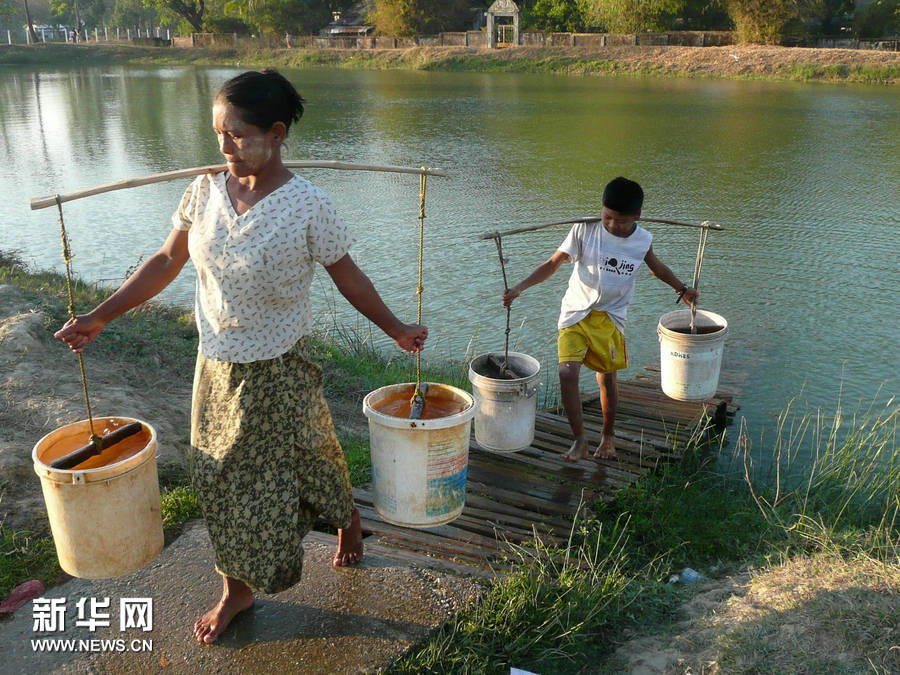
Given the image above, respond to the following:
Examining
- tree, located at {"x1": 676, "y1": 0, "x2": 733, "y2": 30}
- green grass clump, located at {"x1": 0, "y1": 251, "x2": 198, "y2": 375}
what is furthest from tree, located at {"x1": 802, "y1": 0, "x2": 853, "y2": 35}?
green grass clump, located at {"x1": 0, "y1": 251, "x2": 198, "y2": 375}

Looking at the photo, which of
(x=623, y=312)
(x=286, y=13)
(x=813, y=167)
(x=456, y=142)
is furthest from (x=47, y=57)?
(x=623, y=312)

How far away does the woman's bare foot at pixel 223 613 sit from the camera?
2697mm

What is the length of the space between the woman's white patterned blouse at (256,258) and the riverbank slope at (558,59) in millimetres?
30440

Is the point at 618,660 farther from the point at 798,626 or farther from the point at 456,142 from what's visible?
the point at 456,142

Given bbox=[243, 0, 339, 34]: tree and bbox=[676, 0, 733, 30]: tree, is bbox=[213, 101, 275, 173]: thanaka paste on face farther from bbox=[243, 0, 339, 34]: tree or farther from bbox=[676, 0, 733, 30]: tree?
bbox=[243, 0, 339, 34]: tree

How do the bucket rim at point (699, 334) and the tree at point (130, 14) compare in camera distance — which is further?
the tree at point (130, 14)

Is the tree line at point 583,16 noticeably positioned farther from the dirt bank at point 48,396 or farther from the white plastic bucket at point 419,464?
the white plastic bucket at point 419,464

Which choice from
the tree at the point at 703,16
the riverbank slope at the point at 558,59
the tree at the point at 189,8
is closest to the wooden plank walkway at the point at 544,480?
the riverbank slope at the point at 558,59

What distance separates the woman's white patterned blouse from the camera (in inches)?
94.3

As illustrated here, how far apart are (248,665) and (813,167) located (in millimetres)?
13330

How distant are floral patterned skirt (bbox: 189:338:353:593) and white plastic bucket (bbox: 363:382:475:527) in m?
0.31

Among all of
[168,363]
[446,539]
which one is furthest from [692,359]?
[168,363]

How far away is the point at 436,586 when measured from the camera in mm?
2994

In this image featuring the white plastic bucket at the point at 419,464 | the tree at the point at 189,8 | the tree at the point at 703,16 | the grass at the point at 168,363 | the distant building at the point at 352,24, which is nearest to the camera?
the white plastic bucket at the point at 419,464
